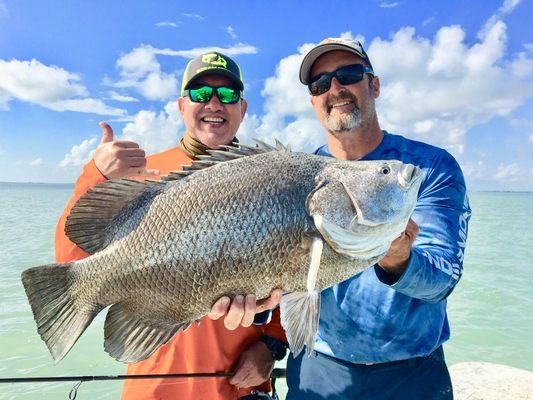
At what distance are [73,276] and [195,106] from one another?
1479 millimetres

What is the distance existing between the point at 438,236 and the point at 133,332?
1.57 metres

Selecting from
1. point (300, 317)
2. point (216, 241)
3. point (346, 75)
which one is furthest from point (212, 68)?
point (300, 317)

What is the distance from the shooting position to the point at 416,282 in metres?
1.81

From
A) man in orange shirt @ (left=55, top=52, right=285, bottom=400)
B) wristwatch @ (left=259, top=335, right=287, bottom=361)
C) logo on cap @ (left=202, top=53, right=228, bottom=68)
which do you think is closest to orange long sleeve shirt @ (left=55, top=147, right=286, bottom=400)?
man in orange shirt @ (left=55, top=52, right=285, bottom=400)

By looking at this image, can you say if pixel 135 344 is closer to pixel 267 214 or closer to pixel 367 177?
pixel 267 214

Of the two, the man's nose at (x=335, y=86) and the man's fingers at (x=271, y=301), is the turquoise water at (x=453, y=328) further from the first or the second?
the man's nose at (x=335, y=86)

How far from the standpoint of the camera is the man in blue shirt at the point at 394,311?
2027 mm

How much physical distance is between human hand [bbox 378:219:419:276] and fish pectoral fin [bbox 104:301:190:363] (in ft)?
3.22

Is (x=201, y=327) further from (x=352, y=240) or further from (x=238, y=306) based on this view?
(x=352, y=240)

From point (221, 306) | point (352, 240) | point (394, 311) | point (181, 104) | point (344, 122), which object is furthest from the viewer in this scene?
point (181, 104)

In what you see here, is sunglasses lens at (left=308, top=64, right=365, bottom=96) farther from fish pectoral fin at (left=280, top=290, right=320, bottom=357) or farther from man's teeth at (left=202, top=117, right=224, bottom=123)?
fish pectoral fin at (left=280, top=290, right=320, bottom=357)

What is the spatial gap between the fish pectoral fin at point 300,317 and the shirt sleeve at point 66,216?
128 centimetres

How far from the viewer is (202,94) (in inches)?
114

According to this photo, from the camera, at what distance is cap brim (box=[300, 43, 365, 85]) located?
9.53 feet
